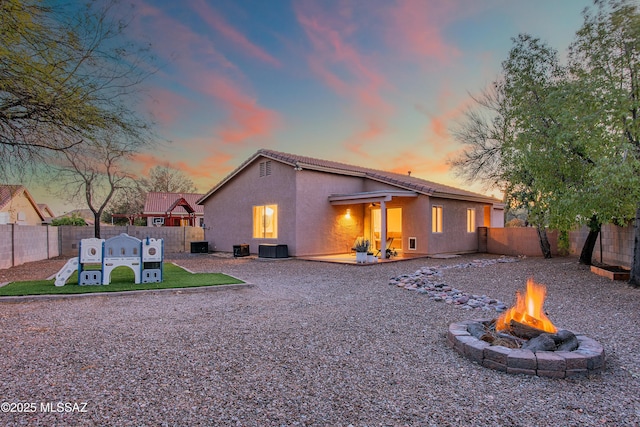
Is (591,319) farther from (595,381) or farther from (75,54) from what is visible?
(75,54)

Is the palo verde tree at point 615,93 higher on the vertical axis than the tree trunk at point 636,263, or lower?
higher

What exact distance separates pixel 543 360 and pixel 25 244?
52.5ft

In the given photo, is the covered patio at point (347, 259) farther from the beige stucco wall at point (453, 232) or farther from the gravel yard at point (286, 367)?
the gravel yard at point (286, 367)

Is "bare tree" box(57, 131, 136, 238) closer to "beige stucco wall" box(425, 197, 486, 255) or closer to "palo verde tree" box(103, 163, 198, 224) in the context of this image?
"palo verde tree" box(103, 163, 198, 224)

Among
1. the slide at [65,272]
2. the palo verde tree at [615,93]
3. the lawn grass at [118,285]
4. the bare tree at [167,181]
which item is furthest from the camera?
the bare tree at [167,181]

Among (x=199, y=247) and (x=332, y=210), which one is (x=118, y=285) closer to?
(x=332, y=210)

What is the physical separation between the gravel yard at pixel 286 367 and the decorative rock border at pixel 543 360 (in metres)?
0.08

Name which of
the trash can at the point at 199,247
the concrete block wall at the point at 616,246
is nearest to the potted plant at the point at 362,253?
the concrete block wall at the point at 616,246

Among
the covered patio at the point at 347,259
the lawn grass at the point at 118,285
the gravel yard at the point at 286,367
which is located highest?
the covered patio at the point at 347,259

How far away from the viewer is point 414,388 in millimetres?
3023

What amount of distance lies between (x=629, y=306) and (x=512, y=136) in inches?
185

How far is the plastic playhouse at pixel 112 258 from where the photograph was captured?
7746 millimetres

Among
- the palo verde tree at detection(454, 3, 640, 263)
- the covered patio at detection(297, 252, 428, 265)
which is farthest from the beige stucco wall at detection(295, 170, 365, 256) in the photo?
the palo verde tree at detection(454, 3, 640, 263)

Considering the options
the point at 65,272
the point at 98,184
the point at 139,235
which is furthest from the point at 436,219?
the point at 98,184
